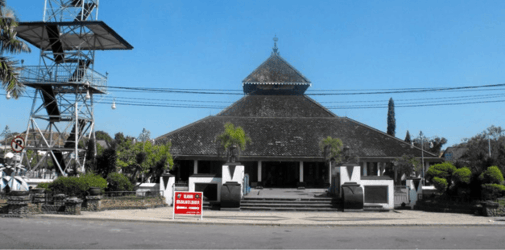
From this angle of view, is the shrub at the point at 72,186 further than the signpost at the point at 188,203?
Yes

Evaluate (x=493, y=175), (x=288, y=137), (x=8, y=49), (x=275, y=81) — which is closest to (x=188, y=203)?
(x=8, y=49)

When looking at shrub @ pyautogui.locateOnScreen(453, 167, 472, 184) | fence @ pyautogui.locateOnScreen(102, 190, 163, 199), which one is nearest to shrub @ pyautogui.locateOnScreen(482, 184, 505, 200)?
shrub @ pyautogui.locateOnScreen(453, 167, 472, 184)

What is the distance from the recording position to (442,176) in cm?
1808

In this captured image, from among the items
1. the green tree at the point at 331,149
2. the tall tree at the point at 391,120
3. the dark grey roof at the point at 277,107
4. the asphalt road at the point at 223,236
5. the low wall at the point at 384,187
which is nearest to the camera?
the asphalt road at the point at 223,236

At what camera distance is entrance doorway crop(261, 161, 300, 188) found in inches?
1305

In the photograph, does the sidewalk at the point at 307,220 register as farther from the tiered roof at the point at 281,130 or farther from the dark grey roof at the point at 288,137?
the dark grey roof at the point at 288,137

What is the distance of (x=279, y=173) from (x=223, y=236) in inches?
910

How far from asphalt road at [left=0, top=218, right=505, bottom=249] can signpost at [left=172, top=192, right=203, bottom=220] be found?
1.25 m

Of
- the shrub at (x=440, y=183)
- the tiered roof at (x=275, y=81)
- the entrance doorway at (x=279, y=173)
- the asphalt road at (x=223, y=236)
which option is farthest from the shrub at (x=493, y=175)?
the tiered roof at (x=275, y=81)

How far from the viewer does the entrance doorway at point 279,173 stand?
109 feet

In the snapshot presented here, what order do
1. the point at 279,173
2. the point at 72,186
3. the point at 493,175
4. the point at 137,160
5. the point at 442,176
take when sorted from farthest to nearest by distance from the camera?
the point at 279,173, the point at 137,160, the point at 442,176, the point at 493,175, the point at 72,186

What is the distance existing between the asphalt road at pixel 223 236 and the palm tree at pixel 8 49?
414 centimetres

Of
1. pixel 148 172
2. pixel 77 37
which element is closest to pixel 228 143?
pixel 148 172

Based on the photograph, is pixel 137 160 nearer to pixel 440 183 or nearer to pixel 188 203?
pixel 188 203
